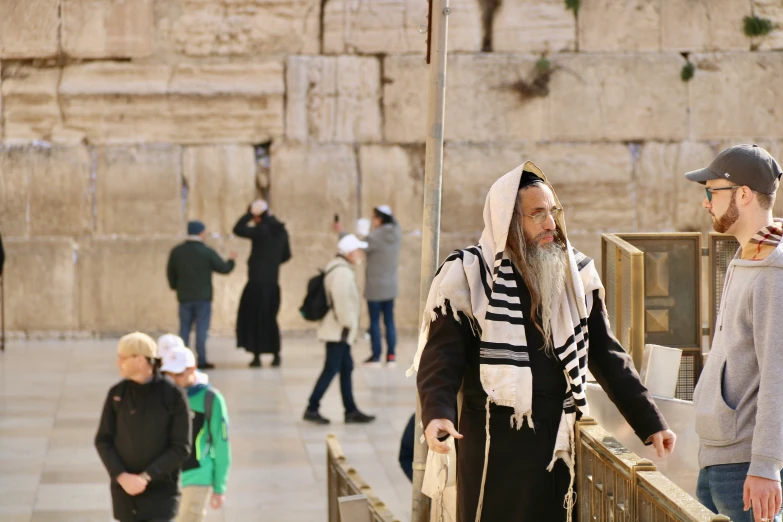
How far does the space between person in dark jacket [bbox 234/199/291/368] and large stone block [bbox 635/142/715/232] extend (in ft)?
15.0

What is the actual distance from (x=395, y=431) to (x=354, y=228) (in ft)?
16.5

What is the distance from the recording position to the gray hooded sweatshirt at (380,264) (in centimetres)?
1218

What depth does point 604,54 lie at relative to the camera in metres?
14.1

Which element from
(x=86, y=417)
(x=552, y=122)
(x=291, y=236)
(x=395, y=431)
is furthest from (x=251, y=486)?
(x=552, y=122)

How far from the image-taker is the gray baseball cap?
363 centimetres

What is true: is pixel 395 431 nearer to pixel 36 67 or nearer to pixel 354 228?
pixel 354 228

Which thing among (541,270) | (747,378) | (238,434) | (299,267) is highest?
(541,270)

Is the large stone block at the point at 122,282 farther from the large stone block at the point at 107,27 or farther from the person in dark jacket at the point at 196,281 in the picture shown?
the large stone block at the point at 107,27

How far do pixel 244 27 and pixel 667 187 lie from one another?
5281 mm

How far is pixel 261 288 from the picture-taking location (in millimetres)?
12000

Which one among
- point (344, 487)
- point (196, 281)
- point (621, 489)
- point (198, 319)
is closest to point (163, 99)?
point (196, 281)


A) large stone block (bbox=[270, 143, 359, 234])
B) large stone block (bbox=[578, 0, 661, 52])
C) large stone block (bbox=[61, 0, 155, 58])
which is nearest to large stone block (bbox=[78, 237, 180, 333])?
large stone block (bbox=[270, 143, 359, 234])

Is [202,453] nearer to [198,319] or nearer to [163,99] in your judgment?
[198,319]

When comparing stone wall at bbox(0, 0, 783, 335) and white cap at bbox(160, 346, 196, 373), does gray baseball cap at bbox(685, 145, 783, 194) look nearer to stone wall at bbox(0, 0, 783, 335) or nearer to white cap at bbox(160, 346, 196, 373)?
white cap at bbox(160, 346, 196, 373)
